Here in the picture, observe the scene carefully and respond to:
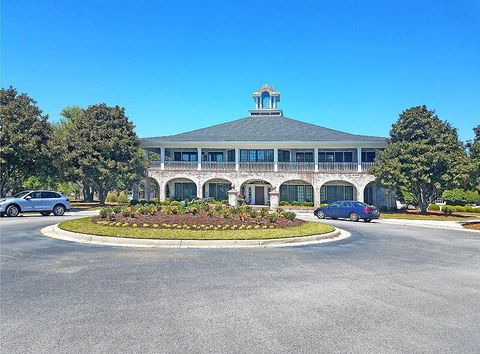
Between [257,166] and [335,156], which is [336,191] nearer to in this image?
[335,156]

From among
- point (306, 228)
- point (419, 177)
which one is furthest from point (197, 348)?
point (419, 177)

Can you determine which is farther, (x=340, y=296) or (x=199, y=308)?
(x=340, y=296)

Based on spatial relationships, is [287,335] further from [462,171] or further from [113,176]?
[113,176]

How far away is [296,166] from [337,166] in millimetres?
4297

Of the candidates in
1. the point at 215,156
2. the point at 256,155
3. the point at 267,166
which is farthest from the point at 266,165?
the point at 215,156

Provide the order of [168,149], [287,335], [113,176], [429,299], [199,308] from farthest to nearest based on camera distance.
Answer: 1. [168,149]
2. [113,176]
3. [429,299]
4. [199,308]
5. [287,335]

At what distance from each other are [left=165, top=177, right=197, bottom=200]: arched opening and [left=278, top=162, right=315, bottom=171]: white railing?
406 inches

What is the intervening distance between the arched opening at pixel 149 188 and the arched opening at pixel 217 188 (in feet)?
18.3

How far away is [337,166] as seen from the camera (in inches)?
1553

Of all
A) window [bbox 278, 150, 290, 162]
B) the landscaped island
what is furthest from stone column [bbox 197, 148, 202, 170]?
the landscaped island

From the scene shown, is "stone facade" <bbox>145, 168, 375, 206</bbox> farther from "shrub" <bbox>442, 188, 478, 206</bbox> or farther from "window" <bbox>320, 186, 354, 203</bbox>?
"shrub" <bbox>442, 188, 478, 206</bbox>

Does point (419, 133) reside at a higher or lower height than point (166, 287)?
higher

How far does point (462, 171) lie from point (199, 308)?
31367 mm

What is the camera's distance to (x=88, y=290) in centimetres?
678
